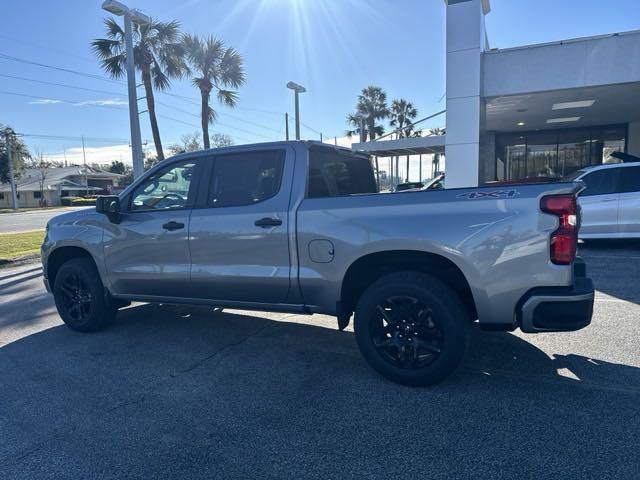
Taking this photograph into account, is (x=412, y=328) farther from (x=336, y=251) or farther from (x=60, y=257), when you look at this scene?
(x=60, y=257)

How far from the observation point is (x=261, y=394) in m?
3.56

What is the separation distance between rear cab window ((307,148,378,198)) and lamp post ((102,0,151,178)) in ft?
28.9

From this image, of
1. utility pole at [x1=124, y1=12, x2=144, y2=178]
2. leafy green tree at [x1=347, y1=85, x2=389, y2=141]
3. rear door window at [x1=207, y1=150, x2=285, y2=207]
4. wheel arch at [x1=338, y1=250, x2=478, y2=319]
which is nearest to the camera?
wheel arch at [x1=338, y1=250, x2=478, y2=319]

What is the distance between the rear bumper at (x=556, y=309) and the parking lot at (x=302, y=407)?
0.57m

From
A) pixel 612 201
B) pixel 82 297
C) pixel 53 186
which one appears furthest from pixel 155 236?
pixel 53 186

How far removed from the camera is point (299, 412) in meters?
3.25

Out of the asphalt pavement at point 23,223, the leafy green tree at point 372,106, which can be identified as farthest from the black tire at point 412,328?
the leafy green tree at point 372,106

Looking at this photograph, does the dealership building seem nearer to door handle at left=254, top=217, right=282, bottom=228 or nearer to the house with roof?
door handle at left=254, top=217, right=282, bottom=228

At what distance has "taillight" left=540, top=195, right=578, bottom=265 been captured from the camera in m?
3.10

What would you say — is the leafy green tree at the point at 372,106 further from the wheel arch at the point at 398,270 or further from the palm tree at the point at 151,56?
the wheel arch at the point at 398,270

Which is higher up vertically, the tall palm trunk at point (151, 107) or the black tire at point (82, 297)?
the tall palm trunk at point (151, 107)

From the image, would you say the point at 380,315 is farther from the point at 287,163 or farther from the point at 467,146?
the point at 467,146

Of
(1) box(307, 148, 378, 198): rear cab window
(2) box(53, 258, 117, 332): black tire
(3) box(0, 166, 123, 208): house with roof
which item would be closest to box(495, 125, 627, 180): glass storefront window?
(1) box(307, 148, 378, 198): rear cab window

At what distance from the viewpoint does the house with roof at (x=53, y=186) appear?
6153 cm
